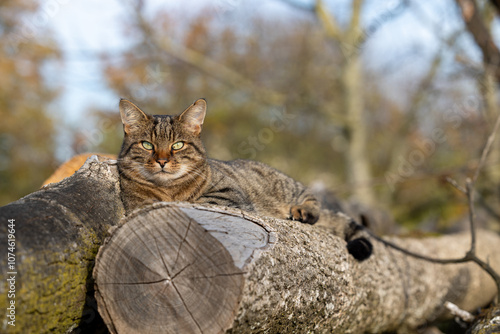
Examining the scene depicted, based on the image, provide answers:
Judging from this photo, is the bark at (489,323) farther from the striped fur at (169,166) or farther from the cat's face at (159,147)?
the cat's face at (159,147)

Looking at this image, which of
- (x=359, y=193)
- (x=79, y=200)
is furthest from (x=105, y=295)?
(x=359, y=193)

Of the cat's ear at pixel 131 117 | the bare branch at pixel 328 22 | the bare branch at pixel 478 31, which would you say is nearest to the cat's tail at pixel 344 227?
the cat's ear at pixel 131 117

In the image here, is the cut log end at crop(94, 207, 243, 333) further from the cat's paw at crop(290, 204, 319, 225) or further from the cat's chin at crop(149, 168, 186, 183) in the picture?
the cat's paw at crop(290, 204, 319, 225)

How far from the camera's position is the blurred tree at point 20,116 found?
13.5 meters

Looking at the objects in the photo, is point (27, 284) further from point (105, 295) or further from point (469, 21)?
point (469, 21)

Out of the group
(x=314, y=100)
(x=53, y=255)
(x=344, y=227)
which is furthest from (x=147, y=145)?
(x=314, y=100)

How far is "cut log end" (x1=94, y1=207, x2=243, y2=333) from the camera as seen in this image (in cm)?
191

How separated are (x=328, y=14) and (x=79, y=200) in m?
10.8

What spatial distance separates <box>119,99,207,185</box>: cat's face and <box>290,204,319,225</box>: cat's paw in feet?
2.92

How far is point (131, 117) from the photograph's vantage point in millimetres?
2863

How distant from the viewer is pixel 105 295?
1979 mm

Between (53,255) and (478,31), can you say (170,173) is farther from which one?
(478,31)

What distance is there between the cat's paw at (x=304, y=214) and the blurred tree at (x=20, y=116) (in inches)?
467

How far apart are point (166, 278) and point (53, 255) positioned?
1.88 ft
